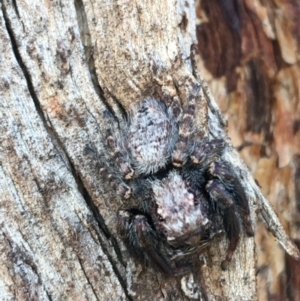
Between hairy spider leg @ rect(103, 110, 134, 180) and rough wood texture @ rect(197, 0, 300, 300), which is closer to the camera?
hairy spider leg @ rect(103, 110, 134, 180)

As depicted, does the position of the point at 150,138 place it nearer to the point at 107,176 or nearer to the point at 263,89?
the point at 107,176

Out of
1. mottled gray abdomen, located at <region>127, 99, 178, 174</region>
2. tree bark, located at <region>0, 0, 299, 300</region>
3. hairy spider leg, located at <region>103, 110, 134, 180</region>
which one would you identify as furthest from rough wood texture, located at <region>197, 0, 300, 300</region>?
hairy spider leg, located at <region>103, 110, 134, 180</region>

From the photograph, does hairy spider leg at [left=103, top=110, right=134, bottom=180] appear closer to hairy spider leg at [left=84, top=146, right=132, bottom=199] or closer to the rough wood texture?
hairy spider leg at [left=84, top=146, right=132, bottom=199]

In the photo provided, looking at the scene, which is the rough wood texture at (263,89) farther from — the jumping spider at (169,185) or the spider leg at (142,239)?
the spider leg at (142,239)

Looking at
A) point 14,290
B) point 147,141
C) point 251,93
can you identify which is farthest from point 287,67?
point 14,290

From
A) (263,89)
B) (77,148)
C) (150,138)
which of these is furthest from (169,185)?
(263,89)

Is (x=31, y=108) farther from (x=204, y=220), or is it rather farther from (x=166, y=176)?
(x=204, y=220)
